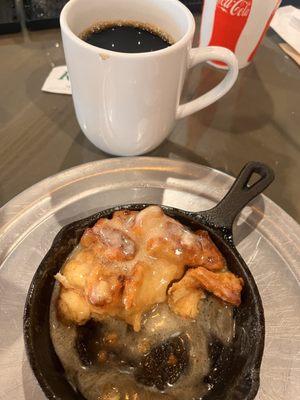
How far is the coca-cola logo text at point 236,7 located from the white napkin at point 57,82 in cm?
33

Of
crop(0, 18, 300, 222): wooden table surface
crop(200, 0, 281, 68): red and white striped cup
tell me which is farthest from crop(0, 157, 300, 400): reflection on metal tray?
crop(200, 0, 281, 68): red and white striped cup

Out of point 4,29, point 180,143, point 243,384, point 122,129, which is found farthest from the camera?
point 4,29

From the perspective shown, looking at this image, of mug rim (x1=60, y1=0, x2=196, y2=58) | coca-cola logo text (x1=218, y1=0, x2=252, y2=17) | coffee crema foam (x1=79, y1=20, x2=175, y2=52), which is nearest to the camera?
mug rim (x1=60, y1=0, x2=196, y2=58)

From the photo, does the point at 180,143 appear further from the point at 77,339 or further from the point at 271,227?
the point at 77,339

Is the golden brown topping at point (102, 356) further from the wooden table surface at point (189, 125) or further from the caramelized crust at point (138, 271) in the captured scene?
the wooden table surface at point (189, 125)

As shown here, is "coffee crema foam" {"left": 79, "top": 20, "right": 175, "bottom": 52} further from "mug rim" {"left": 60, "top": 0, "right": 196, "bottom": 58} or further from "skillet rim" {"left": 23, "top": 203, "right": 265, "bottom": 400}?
"skillet rim" {"left": 23, "top": 203, "right": 265, "bottom": 400}

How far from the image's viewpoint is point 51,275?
0.51 metres

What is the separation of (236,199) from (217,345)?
0.20 m

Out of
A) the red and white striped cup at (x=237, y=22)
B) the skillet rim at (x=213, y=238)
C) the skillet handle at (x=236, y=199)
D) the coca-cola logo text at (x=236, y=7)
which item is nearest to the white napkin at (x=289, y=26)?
the red and white striped cup at (x=237, y=22)

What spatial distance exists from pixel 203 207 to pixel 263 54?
504mm

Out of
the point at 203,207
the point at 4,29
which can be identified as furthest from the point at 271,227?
the point at 4,29

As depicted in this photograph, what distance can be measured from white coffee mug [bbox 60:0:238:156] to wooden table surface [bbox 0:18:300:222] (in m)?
0.09

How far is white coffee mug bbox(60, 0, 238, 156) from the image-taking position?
0.57 m

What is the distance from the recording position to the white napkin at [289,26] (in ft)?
3.30
